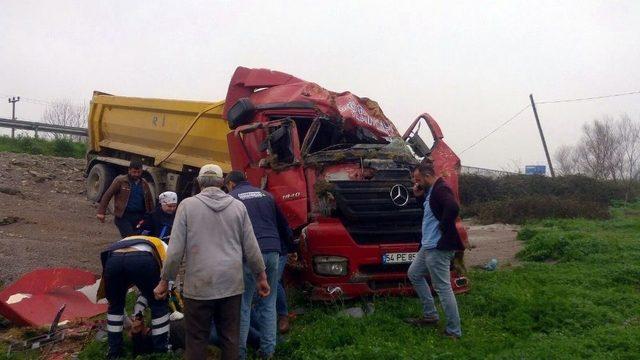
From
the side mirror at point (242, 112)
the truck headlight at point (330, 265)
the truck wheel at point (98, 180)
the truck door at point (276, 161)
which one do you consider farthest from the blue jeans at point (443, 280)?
the truck wheel at point (98, 180)

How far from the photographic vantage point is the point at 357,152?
251 inches

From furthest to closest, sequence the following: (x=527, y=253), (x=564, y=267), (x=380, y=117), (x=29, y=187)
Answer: (x=29, y=187)
(x=527, y=253)
(x=564, y=267)
(x=380, y=117)

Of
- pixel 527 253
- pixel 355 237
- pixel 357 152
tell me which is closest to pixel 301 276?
pixel 355 237

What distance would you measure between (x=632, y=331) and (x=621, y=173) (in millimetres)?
37462

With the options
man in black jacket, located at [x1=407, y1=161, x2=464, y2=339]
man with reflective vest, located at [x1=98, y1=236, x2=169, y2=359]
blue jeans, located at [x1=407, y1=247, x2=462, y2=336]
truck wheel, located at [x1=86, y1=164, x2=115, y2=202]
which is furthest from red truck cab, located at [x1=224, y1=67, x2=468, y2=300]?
truck wheel, located at [x1=86, y1=164, x2=115, y2=202]

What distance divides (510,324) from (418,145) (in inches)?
109

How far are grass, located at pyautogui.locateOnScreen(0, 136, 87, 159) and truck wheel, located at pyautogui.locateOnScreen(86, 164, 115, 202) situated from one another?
7542mm

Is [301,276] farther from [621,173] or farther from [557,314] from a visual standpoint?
[621,173]

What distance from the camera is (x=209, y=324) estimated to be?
3.94 m

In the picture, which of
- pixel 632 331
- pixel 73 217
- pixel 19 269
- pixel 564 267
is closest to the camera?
pixel 632 331

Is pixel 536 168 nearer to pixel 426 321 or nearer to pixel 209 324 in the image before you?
pixel 426 321

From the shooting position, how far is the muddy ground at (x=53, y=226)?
301 inches

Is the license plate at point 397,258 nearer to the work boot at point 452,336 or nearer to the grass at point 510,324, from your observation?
the grass at point 510,324

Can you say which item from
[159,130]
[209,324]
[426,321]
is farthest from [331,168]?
[159,130]
